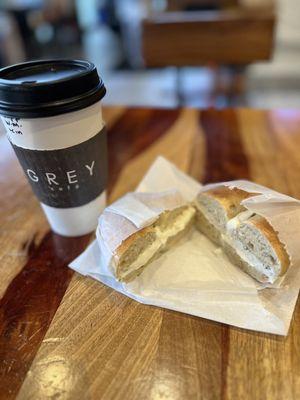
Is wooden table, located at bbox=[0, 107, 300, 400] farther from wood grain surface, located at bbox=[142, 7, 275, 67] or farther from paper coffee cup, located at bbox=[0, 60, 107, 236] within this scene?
wood grain surface, located at bbox=[142, 7, 275, 67]

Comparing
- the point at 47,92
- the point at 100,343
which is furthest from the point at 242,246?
the point at 47,92

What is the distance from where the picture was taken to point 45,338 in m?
0.44

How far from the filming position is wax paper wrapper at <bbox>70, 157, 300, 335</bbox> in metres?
0.45

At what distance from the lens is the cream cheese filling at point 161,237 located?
1.69 ft

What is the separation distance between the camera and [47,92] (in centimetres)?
43

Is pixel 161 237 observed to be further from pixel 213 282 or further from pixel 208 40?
pixel 208 40

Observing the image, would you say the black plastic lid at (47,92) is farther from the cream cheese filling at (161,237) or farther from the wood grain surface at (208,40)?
the wood grain surface at (208,40)

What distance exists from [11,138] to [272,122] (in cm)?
80

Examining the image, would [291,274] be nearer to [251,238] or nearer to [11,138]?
[251,238]

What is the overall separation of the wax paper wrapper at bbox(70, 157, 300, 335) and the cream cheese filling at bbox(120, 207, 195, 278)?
0.02 metres

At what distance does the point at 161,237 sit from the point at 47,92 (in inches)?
11.4

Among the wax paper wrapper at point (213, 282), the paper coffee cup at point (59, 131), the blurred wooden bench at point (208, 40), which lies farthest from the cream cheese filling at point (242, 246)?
the blurred wooden bench at point (208, 40)

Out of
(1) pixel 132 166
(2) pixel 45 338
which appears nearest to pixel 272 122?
(1) pixel 132 166

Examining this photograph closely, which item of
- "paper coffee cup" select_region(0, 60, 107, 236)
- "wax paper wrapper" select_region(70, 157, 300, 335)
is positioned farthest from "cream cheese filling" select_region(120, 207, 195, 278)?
"paper coffee cup" select_region(0, 60, 107, 236)
